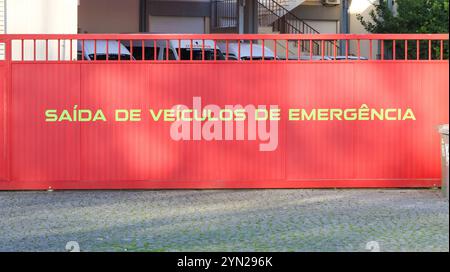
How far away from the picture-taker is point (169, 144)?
13383mm

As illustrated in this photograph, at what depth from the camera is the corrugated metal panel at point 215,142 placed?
13.3 metres

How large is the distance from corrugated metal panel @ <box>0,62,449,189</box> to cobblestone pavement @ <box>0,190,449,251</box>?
29cm

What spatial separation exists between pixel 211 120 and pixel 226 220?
10.2 ft

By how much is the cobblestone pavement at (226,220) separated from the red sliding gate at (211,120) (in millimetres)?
336

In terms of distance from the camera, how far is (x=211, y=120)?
13336 millimetres

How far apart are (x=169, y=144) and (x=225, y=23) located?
64.5 feet

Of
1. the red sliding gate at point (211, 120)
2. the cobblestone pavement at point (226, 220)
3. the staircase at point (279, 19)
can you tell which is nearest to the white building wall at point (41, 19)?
the red sliding gate at point (211, 120)

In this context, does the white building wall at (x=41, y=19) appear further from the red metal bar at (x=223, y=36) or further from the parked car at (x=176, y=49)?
the red metal bar at (x=223, y=36)

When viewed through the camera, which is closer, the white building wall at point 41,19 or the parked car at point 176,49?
the white building wall at point 41,19

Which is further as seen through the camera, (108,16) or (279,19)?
(108,16)

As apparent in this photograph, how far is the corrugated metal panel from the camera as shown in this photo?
1334 cm

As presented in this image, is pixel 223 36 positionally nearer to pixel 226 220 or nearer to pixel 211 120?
pixel 211 120

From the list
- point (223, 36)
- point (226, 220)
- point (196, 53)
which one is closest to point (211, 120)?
point (223, 36)
